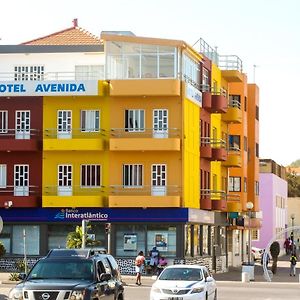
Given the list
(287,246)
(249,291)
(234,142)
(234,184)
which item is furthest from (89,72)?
(287,246)

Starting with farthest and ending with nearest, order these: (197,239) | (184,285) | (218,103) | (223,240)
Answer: (223,240) → (218,103) → (197,239) → (184,285)

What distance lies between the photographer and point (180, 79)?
63.7 metres

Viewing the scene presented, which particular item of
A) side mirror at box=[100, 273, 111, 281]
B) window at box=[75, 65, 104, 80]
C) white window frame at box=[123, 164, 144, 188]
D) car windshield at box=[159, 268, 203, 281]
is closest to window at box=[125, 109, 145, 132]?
white window frame at box=[123, 164, 144, 188]

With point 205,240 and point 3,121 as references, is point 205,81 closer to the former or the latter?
point 205,240

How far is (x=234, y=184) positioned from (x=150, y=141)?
2098 cm

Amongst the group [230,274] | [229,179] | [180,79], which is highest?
Answer: [180,79]

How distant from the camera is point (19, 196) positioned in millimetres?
63812

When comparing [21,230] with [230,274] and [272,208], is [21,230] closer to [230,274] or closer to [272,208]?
[230,274]

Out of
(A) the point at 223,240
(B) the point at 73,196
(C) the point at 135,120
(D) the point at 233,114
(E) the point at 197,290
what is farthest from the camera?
(A) the point at 223,240

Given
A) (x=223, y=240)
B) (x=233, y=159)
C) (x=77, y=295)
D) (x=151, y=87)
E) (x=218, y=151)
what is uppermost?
(x=151, y=87)

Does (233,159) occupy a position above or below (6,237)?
above

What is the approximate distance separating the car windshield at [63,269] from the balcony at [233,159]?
165 feet

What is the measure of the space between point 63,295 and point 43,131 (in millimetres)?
39283

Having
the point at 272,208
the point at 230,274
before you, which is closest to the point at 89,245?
the point at 230,274
